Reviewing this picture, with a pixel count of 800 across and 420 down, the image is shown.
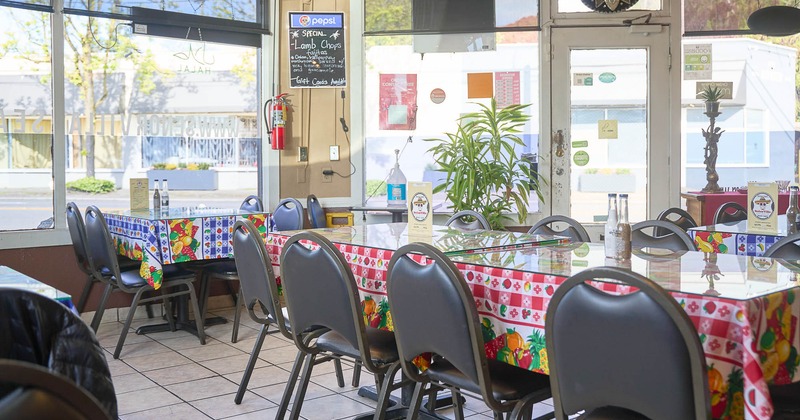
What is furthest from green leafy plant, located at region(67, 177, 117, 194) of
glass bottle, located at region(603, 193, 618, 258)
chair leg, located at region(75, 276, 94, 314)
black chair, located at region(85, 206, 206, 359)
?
glass bottle, located at region(603, 193, 618, 258)

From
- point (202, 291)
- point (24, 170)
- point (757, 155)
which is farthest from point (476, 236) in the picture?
point (757, 155)

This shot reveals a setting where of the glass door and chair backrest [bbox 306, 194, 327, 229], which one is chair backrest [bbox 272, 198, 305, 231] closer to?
chair backrest [bbox 306, 194, 327, 229]

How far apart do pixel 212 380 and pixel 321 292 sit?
162 cm

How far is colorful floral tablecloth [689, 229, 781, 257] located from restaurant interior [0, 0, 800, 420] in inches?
0.6

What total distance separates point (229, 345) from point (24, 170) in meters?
1.96

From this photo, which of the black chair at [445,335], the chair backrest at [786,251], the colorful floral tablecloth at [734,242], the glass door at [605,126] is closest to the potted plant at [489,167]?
the glass door at [605,126]

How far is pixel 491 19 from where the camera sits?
6.40 meters

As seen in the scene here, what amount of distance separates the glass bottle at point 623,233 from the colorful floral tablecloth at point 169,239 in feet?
9.97

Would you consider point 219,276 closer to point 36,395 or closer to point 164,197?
point 164,197

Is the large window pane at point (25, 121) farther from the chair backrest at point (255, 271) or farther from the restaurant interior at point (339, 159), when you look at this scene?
the chair backrest at point (255, 271)

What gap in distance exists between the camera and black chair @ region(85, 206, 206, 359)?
4.82 m

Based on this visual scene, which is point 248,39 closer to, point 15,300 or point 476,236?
point 476,236

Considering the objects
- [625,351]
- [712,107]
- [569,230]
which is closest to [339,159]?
[569,230]

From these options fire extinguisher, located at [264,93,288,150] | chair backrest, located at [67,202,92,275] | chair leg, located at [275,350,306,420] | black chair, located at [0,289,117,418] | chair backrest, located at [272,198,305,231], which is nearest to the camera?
black chair, located at [0,289,117,418]
